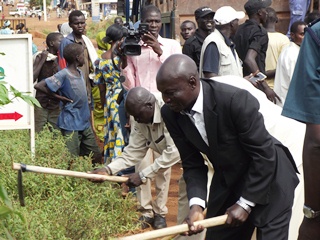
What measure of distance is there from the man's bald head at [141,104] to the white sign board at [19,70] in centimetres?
193

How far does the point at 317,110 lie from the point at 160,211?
13.7 feet

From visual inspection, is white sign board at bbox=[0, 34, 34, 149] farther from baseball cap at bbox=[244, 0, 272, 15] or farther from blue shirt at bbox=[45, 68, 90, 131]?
baseball cap at bbox=[244, 0, 272, 15]

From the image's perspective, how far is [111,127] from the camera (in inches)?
334

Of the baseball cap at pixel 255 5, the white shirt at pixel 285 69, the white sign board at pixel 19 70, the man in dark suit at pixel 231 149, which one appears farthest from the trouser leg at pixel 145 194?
the man in dark suit at pixel 231 149

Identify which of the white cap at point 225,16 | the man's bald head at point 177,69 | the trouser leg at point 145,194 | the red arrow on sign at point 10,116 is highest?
the white cap at point 225,16

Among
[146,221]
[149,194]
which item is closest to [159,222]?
[146,221]

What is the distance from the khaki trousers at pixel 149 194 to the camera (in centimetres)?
720

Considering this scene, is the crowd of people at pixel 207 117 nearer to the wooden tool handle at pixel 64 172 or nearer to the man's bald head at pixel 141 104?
the man's bald head at pixel 141 104

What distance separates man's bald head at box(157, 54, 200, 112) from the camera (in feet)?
13.8

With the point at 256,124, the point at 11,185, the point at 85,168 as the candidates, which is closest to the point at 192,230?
the point at 256,124

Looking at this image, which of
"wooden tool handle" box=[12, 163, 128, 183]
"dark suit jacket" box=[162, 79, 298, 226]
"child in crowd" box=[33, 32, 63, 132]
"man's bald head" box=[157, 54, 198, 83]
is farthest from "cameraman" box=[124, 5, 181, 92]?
"man's bald head" box=[157, 54, 198, 83]

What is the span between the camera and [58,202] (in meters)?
6.29

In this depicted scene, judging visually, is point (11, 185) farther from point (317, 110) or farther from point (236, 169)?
point (317, 110)

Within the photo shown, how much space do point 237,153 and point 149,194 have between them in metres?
3.10
